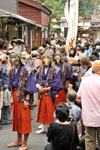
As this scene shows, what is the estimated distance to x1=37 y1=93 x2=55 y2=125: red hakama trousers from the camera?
568cm

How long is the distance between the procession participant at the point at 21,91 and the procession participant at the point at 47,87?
76cm

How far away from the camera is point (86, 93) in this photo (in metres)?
3.92

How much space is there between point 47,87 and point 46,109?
51 cm

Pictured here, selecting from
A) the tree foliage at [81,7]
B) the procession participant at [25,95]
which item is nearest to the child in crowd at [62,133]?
the procession participant at [25,95]

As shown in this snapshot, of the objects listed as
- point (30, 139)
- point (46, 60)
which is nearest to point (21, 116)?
point (30, 139)

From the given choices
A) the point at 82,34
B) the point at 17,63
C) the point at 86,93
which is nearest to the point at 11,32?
the point at 17,63

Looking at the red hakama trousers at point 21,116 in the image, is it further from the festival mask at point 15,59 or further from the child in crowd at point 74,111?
the child in crowd at point 74,111

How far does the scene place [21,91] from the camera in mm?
4781

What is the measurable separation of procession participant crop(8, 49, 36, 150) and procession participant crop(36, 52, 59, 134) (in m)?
0.76

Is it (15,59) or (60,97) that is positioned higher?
(15,59)

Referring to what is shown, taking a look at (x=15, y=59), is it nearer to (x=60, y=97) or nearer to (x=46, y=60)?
(x=46, y=60)

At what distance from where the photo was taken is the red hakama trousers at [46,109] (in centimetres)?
568

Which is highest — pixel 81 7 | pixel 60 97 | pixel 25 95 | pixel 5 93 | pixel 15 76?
pixel 81 7

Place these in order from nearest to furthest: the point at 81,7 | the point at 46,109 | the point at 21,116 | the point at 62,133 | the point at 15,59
Answer: the point at 62,133 → the point at 15,59 → the point at 21,116 → the point at 46,109 → the point at 81,7
